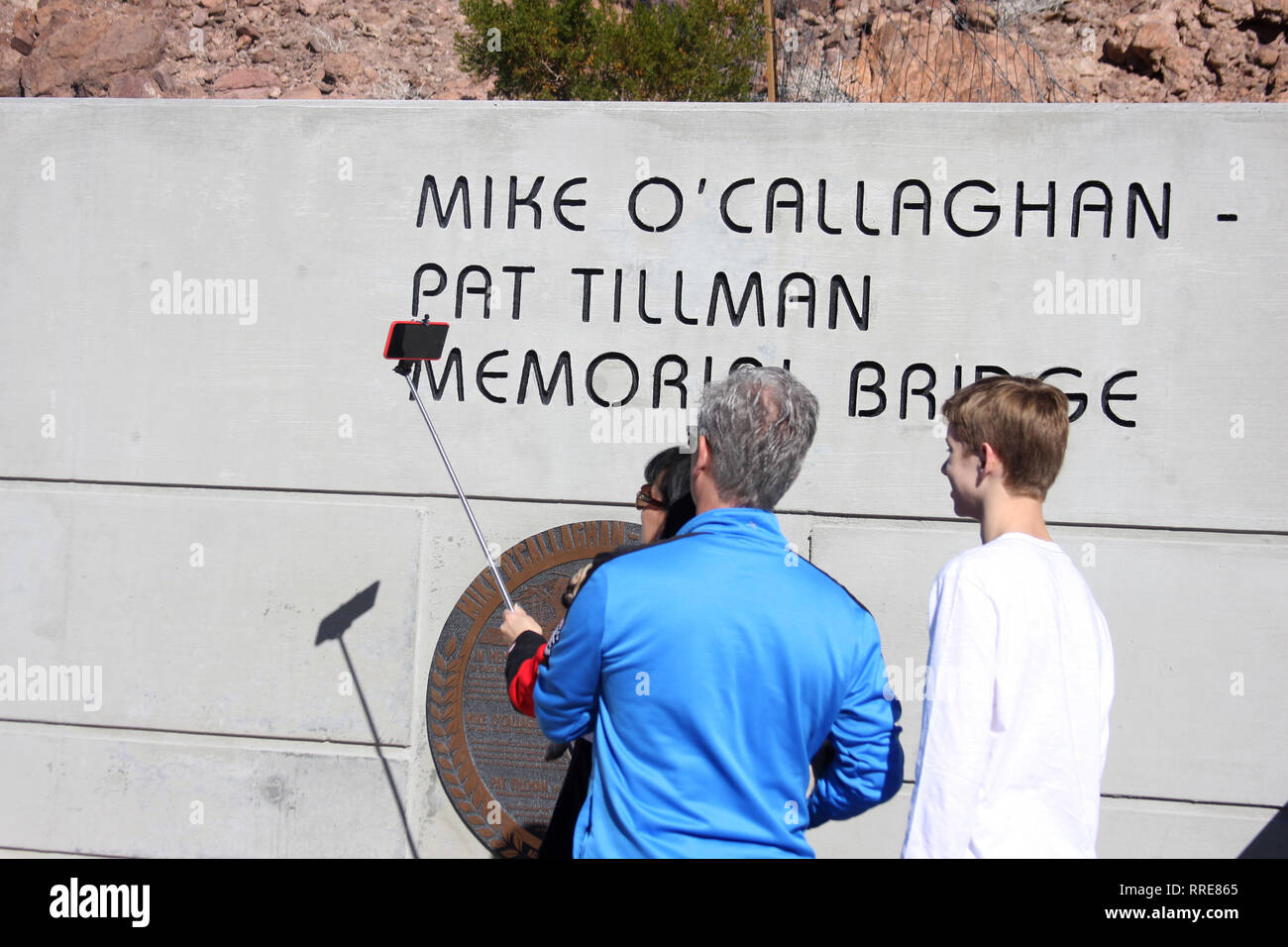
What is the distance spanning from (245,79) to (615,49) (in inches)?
184

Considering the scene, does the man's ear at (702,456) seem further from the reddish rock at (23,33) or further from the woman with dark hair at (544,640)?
the reddish rock at (23,33)

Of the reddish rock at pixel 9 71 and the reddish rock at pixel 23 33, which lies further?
the reddish rock at pixel 23 33

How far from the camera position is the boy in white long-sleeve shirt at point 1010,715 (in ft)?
5.28

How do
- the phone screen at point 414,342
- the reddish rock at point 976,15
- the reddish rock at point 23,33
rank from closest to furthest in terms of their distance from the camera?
1. the phone screen at point 414,342
2. the reddish rock at point 976,15
3. the reddish rock at point 23,33

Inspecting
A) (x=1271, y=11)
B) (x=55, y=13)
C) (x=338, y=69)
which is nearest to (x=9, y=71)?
(x=55, y=13)

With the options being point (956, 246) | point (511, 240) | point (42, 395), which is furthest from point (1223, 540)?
point (42, 395)

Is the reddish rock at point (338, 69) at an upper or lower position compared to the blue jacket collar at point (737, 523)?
upper

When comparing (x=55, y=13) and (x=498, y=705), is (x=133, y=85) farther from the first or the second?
(x=498, y=705)

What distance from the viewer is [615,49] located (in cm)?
835

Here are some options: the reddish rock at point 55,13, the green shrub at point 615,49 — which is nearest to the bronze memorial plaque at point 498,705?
the green shrub at point 615,49

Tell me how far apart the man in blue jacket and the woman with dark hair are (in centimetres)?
19

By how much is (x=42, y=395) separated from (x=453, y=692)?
179 centimetres

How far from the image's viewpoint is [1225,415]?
10.2 feet

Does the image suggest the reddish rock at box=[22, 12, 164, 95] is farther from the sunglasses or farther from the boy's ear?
the boy's ear
